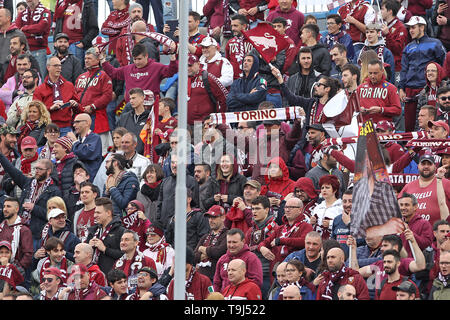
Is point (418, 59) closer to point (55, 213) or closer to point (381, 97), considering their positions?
point (381, 97)

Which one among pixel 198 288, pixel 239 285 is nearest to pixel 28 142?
pixel 198 288

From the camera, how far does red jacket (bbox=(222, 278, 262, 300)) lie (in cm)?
1505

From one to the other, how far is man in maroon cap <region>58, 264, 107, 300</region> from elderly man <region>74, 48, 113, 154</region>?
500cm

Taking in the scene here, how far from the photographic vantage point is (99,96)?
68.8 ft

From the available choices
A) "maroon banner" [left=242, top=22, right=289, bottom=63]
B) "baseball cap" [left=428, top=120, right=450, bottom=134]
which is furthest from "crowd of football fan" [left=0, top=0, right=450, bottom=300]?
"maroon banner" [left=242, top=22, right=289, bottom=63]

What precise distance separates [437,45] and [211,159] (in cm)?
435

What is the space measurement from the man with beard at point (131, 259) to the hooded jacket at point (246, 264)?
82 centimetres

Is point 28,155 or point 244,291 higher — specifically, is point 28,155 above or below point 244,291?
above

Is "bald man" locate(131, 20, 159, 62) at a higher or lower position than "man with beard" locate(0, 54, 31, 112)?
higher

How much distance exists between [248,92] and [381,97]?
2216mm

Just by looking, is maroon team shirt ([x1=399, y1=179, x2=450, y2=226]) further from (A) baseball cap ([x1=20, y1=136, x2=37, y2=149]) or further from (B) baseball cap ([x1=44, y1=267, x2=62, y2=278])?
(A) baseball cap ([x1=20, y1=136, x2=37, y2=149])

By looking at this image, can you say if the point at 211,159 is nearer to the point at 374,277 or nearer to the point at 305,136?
the point at 305,136

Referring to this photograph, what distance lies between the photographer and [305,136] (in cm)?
1866
